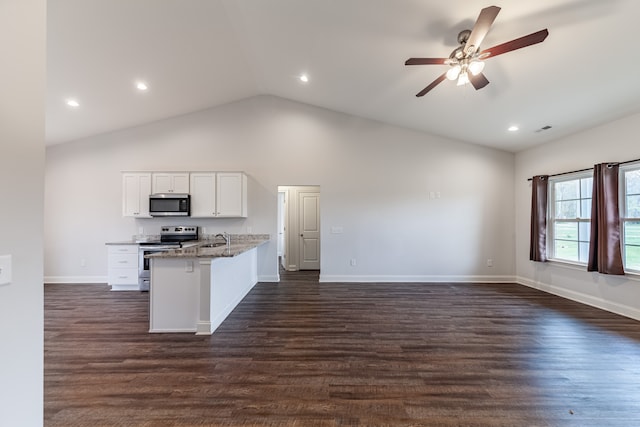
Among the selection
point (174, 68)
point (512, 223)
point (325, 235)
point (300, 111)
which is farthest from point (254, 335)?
point (512, 223)

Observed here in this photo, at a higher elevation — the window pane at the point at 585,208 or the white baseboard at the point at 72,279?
the window pane at the point at 585,208

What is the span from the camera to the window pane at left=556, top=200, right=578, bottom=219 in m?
4.61

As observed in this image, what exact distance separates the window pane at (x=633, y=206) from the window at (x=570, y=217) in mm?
583

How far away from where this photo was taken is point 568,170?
455cm

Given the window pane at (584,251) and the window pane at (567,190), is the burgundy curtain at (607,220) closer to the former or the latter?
the window pane at (584,251)

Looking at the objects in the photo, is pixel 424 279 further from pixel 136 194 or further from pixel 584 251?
pixel 136 194

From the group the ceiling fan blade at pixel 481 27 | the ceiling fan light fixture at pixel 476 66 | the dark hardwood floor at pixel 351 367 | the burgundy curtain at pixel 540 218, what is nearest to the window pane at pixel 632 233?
the dark hardwood floor at pixel 351 367

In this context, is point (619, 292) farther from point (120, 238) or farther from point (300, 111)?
point (120, 238)

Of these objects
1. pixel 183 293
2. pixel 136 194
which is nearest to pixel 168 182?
pixel 136 194

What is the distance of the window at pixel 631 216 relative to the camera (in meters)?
3.66

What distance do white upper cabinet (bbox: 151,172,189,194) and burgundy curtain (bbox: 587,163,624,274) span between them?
654 centimetres

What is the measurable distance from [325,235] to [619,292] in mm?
4411

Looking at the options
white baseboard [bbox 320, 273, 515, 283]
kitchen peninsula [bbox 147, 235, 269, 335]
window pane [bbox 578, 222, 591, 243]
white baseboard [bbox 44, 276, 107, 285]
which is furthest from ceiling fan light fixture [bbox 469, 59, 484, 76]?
white baseboard [bbox 44, 276, 107, 285]

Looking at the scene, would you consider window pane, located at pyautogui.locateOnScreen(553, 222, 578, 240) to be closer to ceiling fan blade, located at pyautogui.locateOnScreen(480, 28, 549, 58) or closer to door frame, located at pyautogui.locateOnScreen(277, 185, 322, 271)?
ceiling fan blade, located at pyautogui.locateOnScreen(480, 28, 549, 58)
